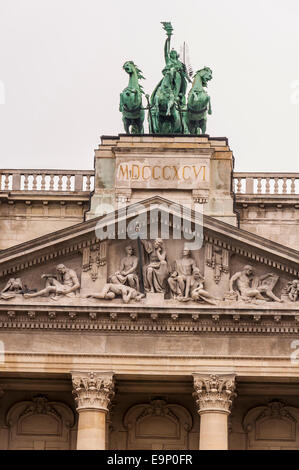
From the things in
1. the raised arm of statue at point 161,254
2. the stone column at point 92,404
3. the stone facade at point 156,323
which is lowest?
the stone column at point 92,404

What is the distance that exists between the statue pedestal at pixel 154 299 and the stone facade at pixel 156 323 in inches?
1.2

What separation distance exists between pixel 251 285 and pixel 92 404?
601cm

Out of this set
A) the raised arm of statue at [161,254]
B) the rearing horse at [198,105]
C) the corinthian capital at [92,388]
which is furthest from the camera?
the rearing horse at [198,105]

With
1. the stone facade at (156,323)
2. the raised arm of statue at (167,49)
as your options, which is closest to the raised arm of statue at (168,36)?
the raised arm of statue at (167,49)

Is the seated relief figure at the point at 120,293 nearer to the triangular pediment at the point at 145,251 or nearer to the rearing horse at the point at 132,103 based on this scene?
the triangular pediment at the point at 145,251

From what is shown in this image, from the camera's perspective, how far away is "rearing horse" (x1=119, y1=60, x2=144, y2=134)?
2608 inches

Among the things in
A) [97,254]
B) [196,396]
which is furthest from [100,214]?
[196,396]

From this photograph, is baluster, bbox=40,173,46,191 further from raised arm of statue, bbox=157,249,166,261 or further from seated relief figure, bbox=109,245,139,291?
raised arm of statue, bbox=157,249,166,261

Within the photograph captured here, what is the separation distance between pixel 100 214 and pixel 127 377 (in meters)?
6.72

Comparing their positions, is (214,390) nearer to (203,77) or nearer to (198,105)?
(198,105)

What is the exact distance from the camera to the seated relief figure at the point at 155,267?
197 feet

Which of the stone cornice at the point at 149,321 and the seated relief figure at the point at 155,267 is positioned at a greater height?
the seated relief figure at the point at 155,267
